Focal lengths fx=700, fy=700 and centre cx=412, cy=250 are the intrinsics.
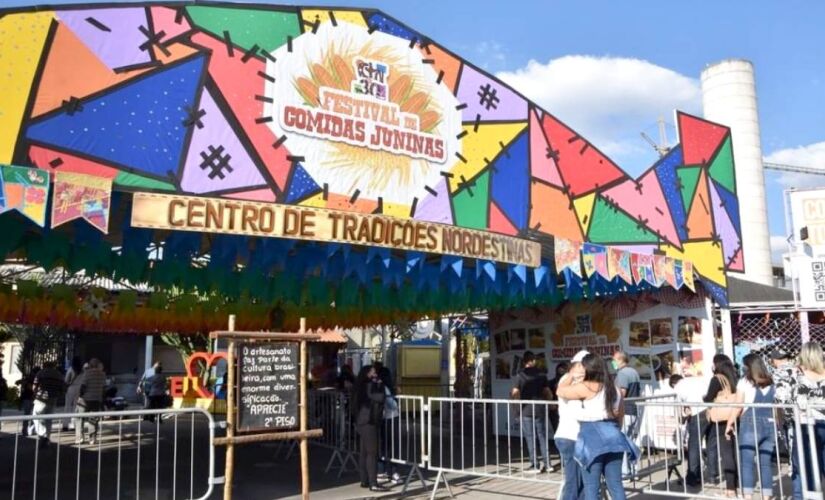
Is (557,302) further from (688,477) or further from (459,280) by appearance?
(688,477)

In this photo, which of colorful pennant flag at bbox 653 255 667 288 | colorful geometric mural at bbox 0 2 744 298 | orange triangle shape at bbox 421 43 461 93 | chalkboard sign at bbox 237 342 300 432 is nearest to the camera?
colorful geometric mural at bbox 0 2 744 298

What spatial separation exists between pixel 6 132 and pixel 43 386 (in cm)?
1031

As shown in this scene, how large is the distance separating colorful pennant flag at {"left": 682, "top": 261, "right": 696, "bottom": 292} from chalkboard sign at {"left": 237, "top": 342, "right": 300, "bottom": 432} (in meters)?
7.16

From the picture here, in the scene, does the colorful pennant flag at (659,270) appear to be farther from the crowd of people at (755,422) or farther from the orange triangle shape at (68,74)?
the orange triangle shape at (68,74)

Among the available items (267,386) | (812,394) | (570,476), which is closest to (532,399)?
(570,476)

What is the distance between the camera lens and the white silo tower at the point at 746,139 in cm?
3762

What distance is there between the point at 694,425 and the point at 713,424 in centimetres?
55

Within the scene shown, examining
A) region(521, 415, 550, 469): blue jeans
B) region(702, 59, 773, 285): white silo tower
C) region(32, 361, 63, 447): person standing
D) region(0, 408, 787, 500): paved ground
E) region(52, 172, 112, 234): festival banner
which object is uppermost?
region(702, 59, 773, 285): white silo tower

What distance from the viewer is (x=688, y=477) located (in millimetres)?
9438

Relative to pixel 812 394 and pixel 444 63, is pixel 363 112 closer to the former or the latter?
pixel 444 63

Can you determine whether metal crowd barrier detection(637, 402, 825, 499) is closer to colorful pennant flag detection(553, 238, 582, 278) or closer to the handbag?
the handbag

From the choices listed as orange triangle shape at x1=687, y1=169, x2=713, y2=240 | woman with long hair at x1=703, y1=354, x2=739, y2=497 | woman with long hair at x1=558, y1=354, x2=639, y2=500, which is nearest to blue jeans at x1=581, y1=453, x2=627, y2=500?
woman with long hair at x1=558, y1=354, x2=639, y2=500

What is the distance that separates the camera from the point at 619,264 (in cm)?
1058

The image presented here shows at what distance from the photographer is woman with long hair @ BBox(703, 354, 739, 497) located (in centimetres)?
852
